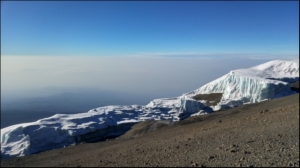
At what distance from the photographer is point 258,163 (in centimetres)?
722

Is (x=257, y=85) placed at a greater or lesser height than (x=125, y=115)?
greater

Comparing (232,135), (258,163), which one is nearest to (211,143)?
(232,135)

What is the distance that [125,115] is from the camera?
31094mm

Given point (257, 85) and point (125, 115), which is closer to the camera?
point (125, 115)

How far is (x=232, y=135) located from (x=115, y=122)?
18.3 metres

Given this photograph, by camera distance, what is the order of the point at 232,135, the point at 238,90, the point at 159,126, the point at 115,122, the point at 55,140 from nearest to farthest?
the point at 232,135 < the point at 55,140 < the point at 159,126 < the point at 115,122 < the point at 238,90

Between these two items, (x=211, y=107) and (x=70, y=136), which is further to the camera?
(x=211, y=107)

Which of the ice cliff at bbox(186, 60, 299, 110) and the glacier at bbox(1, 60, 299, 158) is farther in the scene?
the ice cliff at bbox(186, 60, 299, 110)

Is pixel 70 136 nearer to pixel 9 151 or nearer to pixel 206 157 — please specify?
pixel 9 151

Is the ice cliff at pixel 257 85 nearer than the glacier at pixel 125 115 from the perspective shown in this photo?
No

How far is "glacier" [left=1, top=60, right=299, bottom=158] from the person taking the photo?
21.4 meters

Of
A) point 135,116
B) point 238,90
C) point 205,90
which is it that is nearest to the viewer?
point 135,116

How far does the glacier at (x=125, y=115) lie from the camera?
70.3 ft

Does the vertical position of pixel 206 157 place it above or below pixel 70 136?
above
